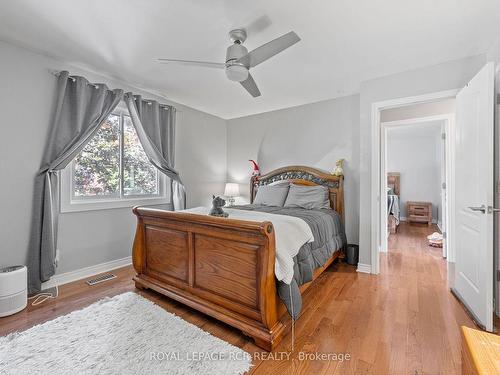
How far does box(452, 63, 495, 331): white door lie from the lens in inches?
72.7

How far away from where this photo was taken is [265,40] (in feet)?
7.47

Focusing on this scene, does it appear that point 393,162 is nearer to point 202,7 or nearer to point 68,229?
point 202,7

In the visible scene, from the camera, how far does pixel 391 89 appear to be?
9.82 feet

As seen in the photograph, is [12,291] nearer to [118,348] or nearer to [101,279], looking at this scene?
[101,279]

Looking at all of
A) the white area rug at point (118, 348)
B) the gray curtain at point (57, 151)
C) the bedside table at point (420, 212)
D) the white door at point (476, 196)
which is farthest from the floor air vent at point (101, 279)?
the bedside table at point (420, 212)

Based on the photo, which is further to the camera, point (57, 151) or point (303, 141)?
point (303, 141)

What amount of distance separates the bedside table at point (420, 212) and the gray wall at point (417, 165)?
241mm

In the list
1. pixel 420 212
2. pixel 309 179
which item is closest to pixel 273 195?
pixel 309 179

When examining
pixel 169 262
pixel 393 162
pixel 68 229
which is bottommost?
pixel 169 262

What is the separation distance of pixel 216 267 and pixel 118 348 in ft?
2.76

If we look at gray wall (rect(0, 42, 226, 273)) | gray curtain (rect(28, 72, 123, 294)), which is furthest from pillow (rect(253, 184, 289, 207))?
gray curtain (rect(28, 72, 123, 294))

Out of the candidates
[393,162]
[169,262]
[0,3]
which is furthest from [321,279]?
[393,162]

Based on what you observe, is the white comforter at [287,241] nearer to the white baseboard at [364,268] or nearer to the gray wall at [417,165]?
the white baseboard at [364,268]

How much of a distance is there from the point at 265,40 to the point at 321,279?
2.69 metres
